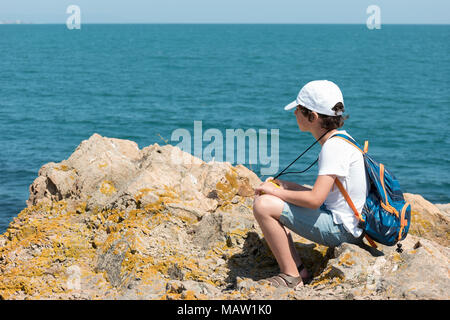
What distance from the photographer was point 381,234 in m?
4.39

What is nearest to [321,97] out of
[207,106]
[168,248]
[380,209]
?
[380,209]

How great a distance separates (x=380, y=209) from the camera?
4387 mm

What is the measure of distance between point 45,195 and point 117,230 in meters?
2.06

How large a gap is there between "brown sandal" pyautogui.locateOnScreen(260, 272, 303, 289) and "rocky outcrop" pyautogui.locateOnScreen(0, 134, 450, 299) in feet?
0.31

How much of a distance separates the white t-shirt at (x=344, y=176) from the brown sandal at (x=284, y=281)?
23.4 inches

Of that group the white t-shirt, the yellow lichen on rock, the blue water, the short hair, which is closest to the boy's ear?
the short hair

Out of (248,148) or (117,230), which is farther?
(248,148)

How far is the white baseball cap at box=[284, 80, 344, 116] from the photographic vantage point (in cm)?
439

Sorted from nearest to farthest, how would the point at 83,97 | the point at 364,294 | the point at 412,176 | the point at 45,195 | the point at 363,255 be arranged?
1. the point at 364,294
2. the point at 363,255
3. the point at 45,195
4. the point at 412,176
5. the point at 83,97

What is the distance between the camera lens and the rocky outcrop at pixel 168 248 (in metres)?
4.23

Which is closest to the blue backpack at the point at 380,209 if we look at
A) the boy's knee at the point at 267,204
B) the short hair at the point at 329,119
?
the short hair at the point at 329,119

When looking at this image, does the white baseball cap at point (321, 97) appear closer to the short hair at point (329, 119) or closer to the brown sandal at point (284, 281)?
the short hair at point (329, 119)
